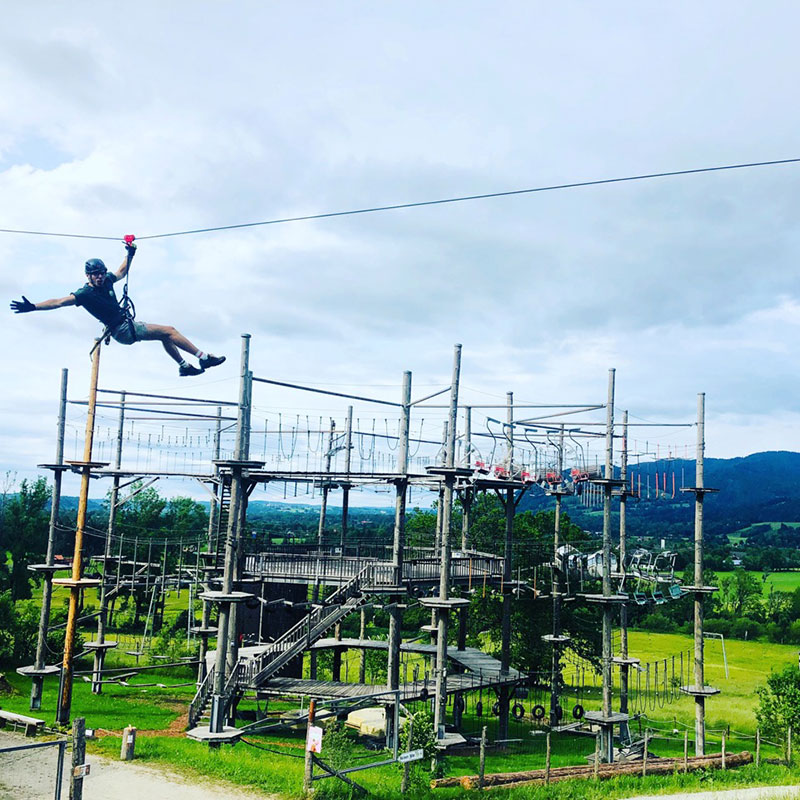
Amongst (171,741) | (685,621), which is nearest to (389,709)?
(171,741)

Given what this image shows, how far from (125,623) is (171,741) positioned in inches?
1578

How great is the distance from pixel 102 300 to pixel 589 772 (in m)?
19.6

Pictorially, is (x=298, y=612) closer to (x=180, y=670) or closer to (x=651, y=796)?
(x=180, y=670)

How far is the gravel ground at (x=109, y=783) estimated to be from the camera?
1955cm

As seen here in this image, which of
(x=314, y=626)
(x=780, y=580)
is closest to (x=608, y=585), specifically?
(x=314, y=626)

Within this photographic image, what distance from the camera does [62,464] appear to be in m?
30.0

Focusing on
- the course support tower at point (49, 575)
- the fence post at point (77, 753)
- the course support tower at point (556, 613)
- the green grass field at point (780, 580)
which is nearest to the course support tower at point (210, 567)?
the course support tower at point (49, 575)

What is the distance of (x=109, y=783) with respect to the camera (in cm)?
2069

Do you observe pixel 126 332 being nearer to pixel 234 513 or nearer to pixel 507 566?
pixel 234 513

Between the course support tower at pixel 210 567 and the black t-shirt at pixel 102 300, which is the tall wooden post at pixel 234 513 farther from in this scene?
the course support tower at pixel 210 567

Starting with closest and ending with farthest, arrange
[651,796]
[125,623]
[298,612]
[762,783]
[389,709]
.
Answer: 1. [651,796]
2. [762,783]
3. [389,709]
4. [298,612]
5. [125,623]

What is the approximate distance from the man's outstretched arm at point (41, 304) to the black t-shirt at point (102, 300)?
0.63 feet

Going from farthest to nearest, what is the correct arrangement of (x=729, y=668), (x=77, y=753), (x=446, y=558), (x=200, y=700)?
(x=729, y=668)
(x=200, y=700)
(x=446, y=558)
(x=77, y=753)

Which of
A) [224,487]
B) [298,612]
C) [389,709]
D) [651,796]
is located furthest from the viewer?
[298,612]
